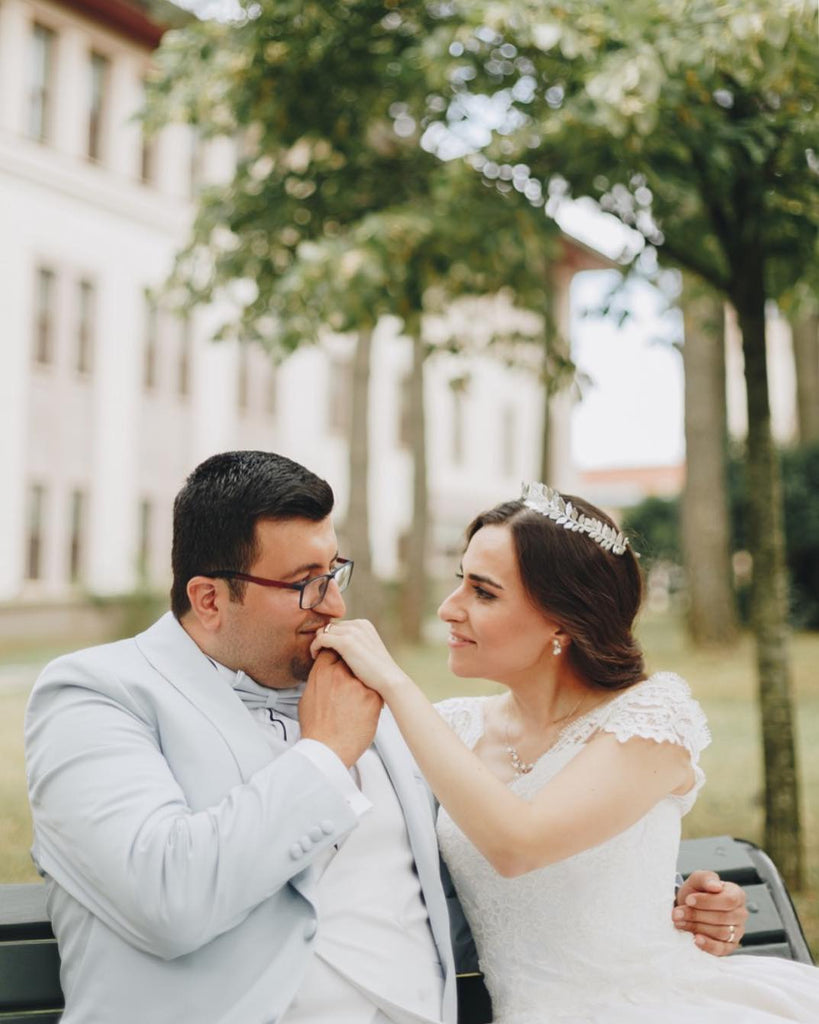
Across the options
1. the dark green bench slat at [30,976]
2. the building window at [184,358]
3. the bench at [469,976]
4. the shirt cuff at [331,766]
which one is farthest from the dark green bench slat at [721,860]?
the building window at [184,358]

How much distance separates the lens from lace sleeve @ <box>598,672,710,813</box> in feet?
9.48

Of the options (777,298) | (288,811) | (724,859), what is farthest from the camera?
(777,298)

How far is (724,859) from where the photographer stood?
3.63 m

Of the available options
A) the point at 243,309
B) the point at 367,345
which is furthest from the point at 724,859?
the point at 367,345

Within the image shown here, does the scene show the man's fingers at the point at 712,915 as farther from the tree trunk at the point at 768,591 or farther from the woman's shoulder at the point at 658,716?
the tree trunk at the point at 768,591

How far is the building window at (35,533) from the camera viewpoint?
886 inches

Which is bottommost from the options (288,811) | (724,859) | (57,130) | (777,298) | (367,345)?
(724,859)

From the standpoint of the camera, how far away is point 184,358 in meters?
25.3

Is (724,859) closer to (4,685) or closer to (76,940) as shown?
(76,940)

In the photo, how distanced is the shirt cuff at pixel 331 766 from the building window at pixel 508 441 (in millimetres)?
34276

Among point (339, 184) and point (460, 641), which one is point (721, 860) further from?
point (339, 184)

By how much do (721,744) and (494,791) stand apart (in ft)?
30.0

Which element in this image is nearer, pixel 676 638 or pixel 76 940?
pixel 76 940

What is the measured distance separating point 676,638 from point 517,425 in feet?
56.7
